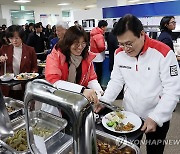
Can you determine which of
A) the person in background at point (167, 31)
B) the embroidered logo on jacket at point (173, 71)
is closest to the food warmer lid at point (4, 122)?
the embroidered logo on jacket at point (173, 71)

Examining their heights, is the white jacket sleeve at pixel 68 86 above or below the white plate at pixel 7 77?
above

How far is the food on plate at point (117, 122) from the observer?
108 cm

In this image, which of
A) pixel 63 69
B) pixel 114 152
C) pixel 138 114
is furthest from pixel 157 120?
pixel 63 69

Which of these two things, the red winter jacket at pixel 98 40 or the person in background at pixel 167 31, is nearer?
the person in background at pixel 167 31

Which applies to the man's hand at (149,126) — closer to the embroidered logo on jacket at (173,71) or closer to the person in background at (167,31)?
the embroidered logo on jacket at (173,71)

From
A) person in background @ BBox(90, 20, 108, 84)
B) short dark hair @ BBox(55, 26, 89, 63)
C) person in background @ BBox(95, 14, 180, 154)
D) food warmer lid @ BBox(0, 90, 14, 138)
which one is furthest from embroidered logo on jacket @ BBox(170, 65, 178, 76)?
person in background @ BBox(90, 20, 108, 84)

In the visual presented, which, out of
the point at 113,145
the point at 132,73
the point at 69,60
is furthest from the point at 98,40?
the point at 113,145

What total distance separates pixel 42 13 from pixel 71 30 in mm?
12540

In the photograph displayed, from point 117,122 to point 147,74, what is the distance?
1.08 feet

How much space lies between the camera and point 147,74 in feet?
3.73

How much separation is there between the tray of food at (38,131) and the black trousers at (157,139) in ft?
2.09

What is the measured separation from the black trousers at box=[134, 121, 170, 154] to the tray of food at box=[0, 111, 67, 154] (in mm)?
637

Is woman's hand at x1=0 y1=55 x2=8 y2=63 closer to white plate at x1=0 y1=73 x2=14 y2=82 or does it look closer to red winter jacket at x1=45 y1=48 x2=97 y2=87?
A: white plate at x1=0 y1=73 x2=14 y2=82

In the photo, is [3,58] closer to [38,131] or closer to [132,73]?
[132,73]
